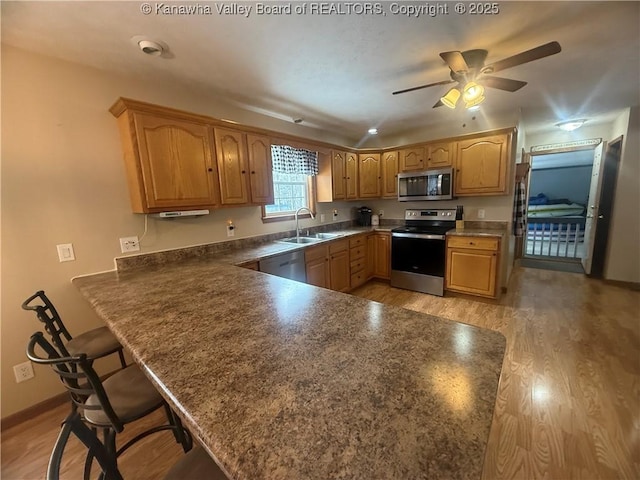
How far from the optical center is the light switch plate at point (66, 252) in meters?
1.85

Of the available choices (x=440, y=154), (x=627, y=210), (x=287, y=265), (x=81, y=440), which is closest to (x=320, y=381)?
(x=81, y=440)

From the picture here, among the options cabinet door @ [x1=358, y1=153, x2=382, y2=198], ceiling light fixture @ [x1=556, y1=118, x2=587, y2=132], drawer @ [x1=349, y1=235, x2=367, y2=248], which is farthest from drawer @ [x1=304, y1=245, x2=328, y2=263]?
ceiling light fixture @ [x1=556, y1=118, x2=587, y2=132]

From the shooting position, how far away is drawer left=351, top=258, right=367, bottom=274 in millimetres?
3752

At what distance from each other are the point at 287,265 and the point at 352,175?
2.05 metres

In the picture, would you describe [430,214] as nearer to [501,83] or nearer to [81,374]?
[501,83]

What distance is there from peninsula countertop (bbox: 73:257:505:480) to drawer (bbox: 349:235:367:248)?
2.41m

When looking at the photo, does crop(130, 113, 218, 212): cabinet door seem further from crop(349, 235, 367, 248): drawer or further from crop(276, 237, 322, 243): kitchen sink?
crop(349, 235, 367, 248): drawer

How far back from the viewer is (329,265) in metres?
3.30

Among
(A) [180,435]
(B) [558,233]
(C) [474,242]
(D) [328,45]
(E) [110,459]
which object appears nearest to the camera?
(E) [110,459]

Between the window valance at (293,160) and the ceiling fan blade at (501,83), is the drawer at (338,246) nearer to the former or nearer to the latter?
the window valance at (293,160)

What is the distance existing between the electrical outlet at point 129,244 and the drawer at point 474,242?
3.46 meters

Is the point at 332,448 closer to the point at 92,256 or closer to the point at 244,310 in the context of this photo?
the point at 244,310

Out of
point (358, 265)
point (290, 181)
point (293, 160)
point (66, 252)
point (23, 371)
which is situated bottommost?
point (23, 371)

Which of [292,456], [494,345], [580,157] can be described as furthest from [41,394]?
[580,157]
